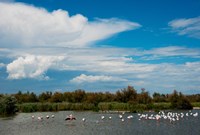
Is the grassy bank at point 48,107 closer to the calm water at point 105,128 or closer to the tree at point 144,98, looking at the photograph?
the tree at point 144,98

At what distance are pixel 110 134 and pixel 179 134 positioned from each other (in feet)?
20.2

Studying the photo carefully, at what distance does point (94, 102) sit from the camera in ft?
295

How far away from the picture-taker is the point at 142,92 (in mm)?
87250

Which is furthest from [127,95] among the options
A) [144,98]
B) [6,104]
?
[6,104]

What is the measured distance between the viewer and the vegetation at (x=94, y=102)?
74.5m

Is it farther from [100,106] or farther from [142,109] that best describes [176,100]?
[100,106]

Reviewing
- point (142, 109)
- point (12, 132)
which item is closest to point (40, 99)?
point (142, 109)

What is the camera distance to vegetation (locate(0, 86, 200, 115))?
244 feet

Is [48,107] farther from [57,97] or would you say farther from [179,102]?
[179,102]

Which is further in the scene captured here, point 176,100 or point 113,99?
point 113,99

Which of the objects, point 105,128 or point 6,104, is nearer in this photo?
point 105,128

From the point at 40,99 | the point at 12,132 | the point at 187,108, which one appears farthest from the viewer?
the point at 40,99

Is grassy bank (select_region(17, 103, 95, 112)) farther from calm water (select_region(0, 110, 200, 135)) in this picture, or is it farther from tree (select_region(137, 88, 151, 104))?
calm water (select_region(0, 110, 200, 135))

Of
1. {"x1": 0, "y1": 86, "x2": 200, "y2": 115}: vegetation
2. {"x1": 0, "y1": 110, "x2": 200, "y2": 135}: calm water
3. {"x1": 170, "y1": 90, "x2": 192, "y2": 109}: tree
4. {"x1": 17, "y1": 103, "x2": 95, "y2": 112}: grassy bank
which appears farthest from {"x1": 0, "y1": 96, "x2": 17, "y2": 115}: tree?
{"x1": 170, "y1": 90, "x2": 192, "y2": 109}: tree
